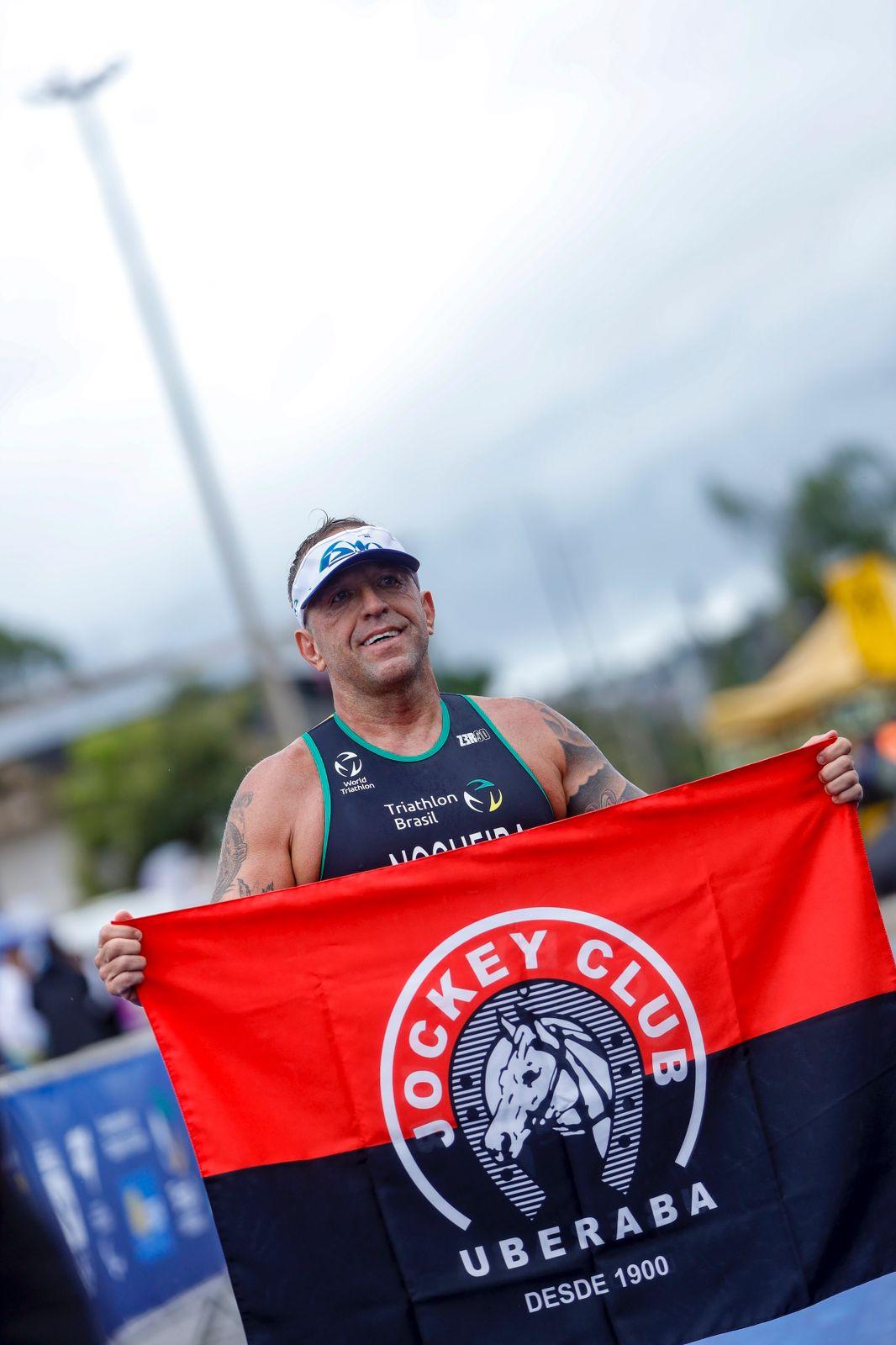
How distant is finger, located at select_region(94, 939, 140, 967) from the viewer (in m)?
3.05

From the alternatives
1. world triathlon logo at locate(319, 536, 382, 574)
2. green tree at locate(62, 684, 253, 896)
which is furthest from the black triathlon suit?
green tree at locate(62, 684, 253, 896)

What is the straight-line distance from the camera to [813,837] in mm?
3223

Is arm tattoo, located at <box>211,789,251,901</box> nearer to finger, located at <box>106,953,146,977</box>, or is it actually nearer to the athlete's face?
finger, located at <box>106,953,146,977</box>

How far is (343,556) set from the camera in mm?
3285

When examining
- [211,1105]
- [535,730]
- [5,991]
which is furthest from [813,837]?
[5,991]

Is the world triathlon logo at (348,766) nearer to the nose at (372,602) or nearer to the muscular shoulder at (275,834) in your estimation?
the muscular shoulder at (275,834)

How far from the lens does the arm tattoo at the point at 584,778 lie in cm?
345

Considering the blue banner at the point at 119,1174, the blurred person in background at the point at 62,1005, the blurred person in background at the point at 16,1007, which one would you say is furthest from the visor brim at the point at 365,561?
the blurred person in background at the point at 16,1007

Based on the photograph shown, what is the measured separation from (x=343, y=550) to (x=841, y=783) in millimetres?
1279

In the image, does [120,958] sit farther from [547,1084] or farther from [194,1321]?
[194,1321]

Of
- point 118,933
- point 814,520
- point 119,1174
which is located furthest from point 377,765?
point 814,520

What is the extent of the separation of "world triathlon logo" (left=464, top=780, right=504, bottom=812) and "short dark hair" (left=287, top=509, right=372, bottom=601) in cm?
69

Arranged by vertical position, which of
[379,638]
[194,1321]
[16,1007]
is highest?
[379,638]

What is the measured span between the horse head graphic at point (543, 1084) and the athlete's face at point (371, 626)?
83cm
